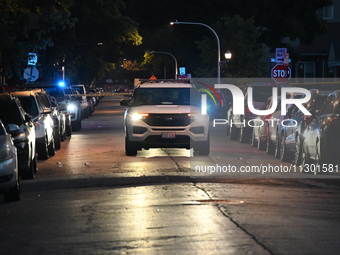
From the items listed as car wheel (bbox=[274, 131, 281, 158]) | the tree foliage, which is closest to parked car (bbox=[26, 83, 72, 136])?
car wheel (bbox=[274, 131, 281, 158])

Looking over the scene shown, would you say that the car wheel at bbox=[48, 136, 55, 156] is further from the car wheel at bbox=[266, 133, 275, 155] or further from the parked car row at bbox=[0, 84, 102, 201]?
the car wheel at bbox=[266, 133, 275, 155]

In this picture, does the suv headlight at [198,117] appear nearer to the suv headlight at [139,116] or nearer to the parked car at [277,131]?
the suv headlight at [139,116]

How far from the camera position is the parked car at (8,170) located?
44.4 ft

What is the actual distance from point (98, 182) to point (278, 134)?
7.06 meters

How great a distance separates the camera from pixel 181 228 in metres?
10.9

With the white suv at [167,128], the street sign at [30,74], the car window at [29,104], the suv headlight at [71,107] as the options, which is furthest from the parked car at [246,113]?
the street sign at [30,74]

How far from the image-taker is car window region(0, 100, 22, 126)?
58.7 feet

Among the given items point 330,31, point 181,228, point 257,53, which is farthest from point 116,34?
point 181,228

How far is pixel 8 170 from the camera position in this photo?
13.6 m

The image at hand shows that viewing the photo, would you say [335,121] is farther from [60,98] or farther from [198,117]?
[60,98]

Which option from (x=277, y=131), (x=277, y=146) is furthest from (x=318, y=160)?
(x=277, y=131)

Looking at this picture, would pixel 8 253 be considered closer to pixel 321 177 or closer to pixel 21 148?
pixel 21 148

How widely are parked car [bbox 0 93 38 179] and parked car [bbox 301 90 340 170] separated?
563 cm

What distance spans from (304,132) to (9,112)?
6245 mm
